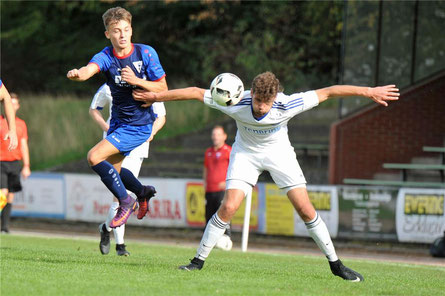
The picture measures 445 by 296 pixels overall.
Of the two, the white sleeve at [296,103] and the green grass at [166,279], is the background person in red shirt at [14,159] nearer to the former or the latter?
the green grass at [166,279]

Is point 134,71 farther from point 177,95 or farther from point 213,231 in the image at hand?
point 213,231

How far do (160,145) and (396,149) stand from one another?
9.77m

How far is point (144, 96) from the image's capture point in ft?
30.6

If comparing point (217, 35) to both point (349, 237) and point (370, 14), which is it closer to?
point (370, 14)

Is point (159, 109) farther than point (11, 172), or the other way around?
point (11, 172)

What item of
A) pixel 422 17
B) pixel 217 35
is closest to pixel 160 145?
pixel 217 35

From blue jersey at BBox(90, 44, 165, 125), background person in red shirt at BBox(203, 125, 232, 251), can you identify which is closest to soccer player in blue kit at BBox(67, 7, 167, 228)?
blue jersey at BBox(90, 44, 165, 125)

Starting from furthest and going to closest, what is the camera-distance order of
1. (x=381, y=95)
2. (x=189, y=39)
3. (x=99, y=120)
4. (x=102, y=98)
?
(x=189, y=39), (x=102, y=98), (x=99, y=120), (x=381, y=95)

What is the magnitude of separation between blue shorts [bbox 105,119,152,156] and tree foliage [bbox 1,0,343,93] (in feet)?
64.9

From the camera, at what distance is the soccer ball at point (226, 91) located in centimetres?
876

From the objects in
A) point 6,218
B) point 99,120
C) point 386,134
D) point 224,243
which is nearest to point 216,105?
point 99,120

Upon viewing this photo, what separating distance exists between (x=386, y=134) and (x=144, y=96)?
1394 centimetres

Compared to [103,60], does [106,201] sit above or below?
below

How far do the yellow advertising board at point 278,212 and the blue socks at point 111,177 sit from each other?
33.7 ft
